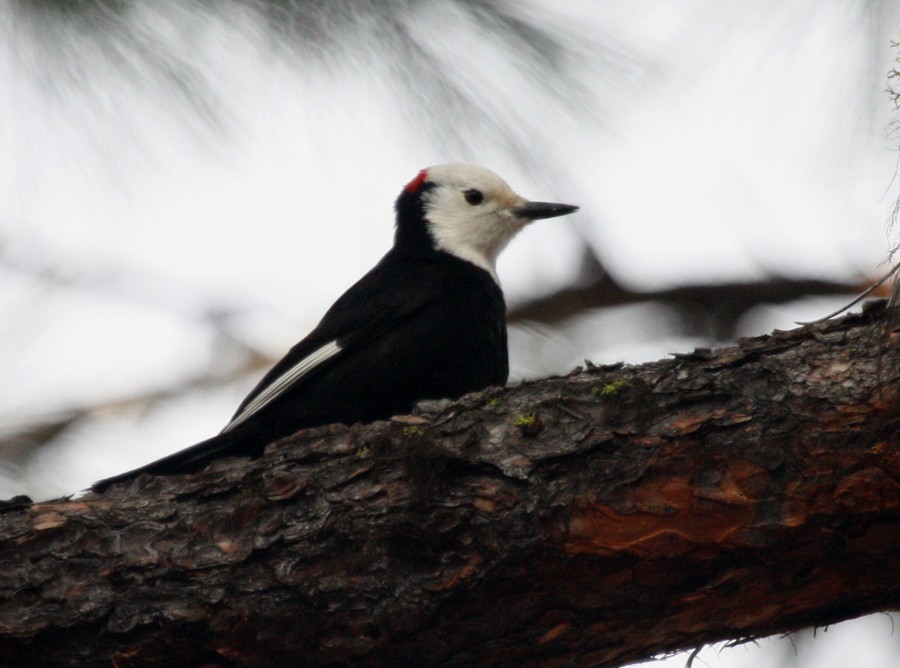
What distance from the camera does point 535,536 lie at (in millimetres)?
2031

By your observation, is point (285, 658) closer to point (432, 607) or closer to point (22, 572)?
point (432, 607)

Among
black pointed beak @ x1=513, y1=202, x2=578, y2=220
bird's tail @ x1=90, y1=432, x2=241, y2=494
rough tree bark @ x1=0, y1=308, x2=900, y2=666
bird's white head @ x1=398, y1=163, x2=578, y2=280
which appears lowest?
rough tree bark @ x1=0, y1=308, x2=900, y2=666

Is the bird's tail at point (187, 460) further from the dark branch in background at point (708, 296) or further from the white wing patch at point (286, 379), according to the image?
the dark branch in background at point (708, 296)

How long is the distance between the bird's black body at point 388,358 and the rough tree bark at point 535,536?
70 centimetres

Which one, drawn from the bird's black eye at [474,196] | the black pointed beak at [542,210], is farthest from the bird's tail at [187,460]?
the bird's black eye at [474,196]

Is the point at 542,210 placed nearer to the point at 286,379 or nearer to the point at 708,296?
the point at 708,296

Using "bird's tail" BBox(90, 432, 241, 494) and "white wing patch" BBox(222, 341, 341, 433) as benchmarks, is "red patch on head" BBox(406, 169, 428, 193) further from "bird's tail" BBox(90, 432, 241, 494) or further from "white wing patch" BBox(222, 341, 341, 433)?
"bird's tail" BBox(90, 432, 241, 494)

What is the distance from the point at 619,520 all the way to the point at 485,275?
1.70 meters

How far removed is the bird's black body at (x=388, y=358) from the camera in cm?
309

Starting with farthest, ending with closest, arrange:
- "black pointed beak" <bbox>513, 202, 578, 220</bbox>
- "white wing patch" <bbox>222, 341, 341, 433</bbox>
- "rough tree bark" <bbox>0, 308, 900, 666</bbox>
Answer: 1. "black pointed beak" <bbox>513, 202, 578, 220</bbox>
2. "white wing patch" <bbox>222, 341, 341, 433</bbox>
3. "rough tree bark" <bbox>0, 308, 900, 666</bbox>

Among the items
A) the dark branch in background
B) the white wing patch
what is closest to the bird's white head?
the dark branch in background

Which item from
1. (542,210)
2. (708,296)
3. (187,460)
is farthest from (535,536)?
(542,210)

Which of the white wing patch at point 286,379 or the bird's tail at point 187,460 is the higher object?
the white wing patch at point 286,379

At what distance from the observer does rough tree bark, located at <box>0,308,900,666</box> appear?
1.96 metres
